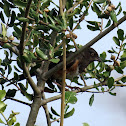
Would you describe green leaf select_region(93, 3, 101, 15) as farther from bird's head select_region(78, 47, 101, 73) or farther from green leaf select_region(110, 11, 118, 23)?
bird's head select_region(78, 47, 101, 73)

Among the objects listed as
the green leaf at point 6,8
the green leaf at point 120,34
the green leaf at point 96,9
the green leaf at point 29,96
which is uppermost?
the green leaf at point 96,9

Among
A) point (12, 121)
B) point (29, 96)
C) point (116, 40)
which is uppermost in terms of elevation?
point (116, 40)

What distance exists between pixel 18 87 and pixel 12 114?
74cm

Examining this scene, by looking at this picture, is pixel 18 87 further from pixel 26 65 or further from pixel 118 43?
pixel 118 43

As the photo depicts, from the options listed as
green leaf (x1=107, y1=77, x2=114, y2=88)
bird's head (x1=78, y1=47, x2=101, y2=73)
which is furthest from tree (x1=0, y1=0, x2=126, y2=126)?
bird's head (x1=78, y1=47, x2=101, y2=73)

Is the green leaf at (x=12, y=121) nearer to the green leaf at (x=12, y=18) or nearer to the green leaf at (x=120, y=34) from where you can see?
the green leaf at (x=12, y=18)

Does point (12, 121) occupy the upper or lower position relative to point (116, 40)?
lower

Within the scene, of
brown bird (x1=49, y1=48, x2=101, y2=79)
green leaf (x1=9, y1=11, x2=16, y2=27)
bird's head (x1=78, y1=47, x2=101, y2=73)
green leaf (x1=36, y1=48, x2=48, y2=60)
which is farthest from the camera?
bird's head (x1=78, y1=47, x2=101, y2=73)

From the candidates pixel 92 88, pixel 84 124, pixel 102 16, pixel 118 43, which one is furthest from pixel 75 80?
pixel 84 124

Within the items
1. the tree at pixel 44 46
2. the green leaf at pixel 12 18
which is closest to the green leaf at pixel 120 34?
the tree at pixel 44 46

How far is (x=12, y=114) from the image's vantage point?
2.45 meters

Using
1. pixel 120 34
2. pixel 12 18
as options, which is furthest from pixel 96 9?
pixel 12 18

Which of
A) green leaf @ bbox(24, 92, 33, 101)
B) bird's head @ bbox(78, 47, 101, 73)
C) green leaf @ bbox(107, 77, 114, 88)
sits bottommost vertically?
green leaf @ bbox(24, 92, 33, 101)

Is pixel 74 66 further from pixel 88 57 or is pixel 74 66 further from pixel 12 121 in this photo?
pixel 12 121
